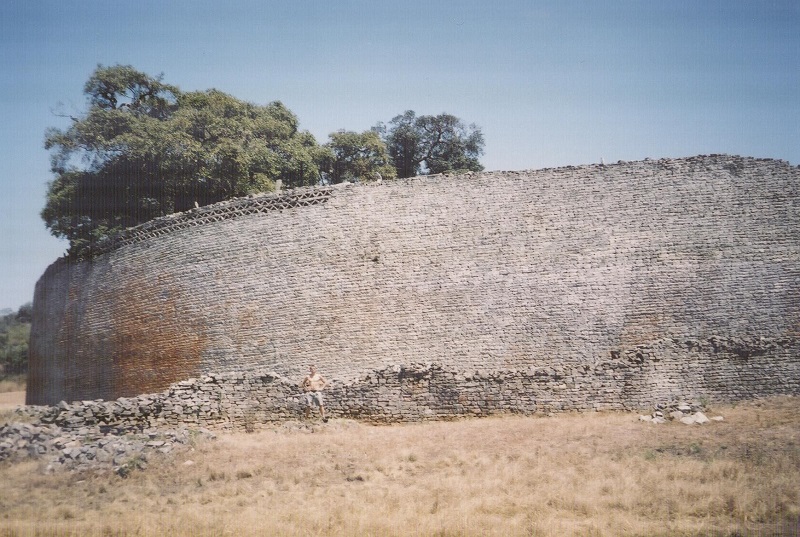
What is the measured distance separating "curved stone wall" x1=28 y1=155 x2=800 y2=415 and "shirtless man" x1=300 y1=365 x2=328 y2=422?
995 millimetres

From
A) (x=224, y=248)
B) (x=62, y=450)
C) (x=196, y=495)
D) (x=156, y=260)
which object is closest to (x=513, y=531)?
(x=196, y=495)

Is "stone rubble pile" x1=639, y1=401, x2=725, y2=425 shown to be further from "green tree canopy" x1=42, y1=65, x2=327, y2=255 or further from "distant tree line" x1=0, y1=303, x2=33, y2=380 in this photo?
"distant tree line" x1=0, y1=303, x2=33, y2=380

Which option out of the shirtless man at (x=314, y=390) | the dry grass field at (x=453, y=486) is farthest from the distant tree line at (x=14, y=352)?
the dry grass field at (x=453, y=486)

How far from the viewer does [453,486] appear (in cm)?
801

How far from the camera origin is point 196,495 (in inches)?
316

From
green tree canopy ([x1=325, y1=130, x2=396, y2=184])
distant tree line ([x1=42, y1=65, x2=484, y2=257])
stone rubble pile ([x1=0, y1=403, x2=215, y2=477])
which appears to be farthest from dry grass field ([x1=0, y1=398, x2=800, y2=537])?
green tree canopy ([x1=325, y1=130, x2=396, y2=184])

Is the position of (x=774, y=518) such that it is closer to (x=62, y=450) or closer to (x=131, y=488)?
(x=131, y=488)

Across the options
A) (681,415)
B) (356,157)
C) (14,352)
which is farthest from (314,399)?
(14,352)

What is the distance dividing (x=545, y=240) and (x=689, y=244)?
3.51 metres

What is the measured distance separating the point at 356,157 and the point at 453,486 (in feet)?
78.7

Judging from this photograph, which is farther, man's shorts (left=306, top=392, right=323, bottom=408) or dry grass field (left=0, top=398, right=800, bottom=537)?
man's shorts (left=306, top=392, right=323, bottom=408)

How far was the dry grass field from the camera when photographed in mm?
6809

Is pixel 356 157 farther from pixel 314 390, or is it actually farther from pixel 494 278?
pixel 314 390

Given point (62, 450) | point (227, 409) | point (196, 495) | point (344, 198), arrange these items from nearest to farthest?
point (196, 495), point (62, 450), point (227, 409), point (344, 198)
